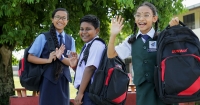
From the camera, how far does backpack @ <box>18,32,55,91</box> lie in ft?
12.0

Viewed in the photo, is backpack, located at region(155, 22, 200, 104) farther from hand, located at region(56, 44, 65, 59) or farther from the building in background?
the building in background

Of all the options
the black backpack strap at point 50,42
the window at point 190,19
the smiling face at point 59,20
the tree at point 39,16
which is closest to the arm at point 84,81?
the black backpack strap at point 50,42

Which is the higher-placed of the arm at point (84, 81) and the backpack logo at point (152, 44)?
the backpack logo at point (152, 44)

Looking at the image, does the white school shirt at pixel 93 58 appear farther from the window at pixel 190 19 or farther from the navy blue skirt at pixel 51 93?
the window at pixel 190 19

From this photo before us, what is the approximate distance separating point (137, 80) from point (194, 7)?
16822 mm

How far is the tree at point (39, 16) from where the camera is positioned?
730 centimetres

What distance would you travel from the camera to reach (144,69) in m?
2.92

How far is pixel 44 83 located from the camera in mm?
3676

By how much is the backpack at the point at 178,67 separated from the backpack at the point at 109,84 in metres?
0.35

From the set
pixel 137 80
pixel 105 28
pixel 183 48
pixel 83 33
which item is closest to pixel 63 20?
pixel 83 33

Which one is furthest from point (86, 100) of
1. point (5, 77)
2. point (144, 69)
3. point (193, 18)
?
point (193, 18)

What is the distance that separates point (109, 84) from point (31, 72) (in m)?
1.07

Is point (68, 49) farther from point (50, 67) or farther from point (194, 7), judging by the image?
point (194, 7)

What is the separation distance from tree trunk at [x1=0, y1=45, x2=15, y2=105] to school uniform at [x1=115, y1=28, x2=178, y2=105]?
20.6 feet
